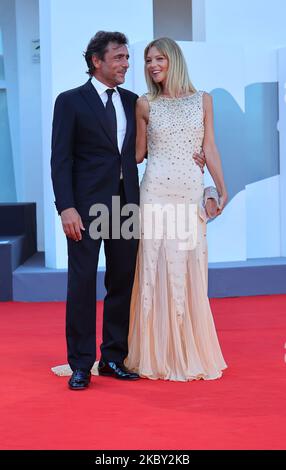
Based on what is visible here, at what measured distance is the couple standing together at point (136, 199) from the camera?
3.69m

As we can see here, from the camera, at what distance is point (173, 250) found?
3.97 m

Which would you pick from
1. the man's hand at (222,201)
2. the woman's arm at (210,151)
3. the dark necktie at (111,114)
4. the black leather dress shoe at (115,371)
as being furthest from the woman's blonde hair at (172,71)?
the black leather dress shoe at (115,371)

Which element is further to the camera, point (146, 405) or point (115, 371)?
point (115, 371)

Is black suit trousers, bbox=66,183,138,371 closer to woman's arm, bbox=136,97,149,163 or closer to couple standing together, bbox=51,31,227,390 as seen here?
couple standing together, bbox=51,31,227,390

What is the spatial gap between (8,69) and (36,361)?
21.6 feet

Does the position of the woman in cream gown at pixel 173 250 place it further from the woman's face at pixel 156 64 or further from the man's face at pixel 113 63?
the man's face at pixel 113 63

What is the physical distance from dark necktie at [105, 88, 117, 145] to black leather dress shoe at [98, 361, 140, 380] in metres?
1.00

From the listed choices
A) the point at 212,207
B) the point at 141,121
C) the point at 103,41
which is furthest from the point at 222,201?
the point at 103,41

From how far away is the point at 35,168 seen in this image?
9938mm

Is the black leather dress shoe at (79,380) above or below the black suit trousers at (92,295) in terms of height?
below

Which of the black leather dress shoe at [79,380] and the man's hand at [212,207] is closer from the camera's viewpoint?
the black leather dress shoe at [79,380]

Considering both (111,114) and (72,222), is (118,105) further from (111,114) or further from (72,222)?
(72,222)

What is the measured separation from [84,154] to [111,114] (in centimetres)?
21
